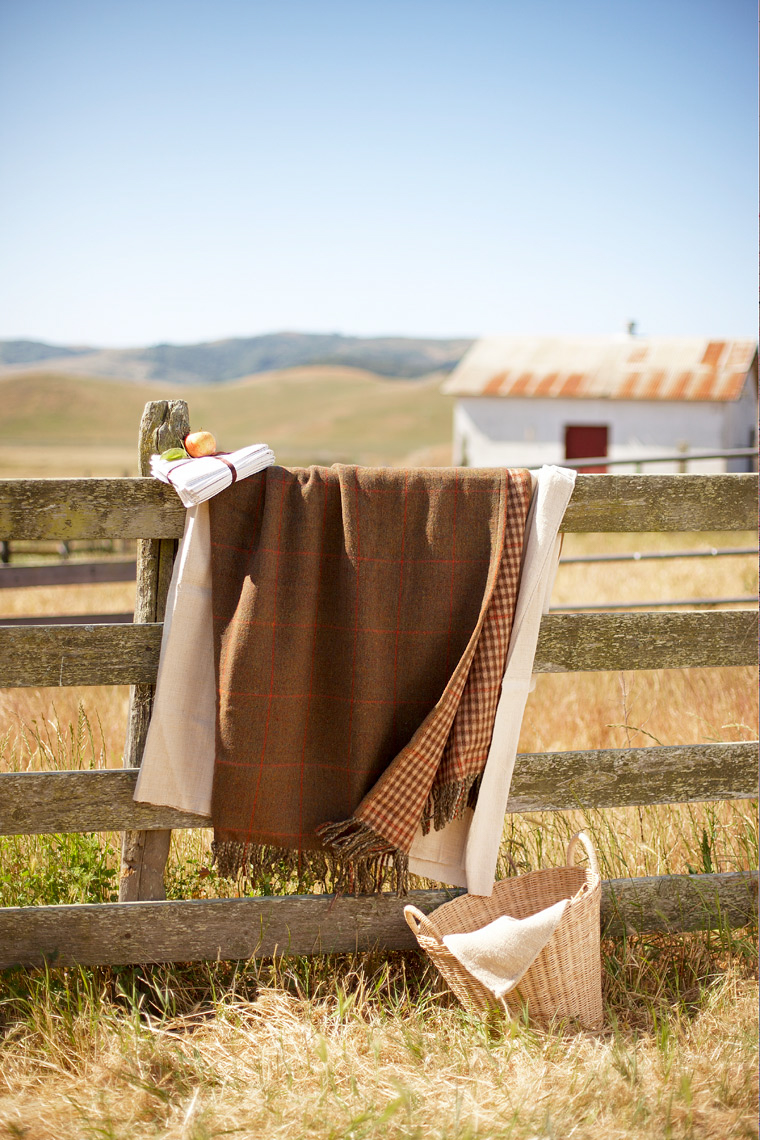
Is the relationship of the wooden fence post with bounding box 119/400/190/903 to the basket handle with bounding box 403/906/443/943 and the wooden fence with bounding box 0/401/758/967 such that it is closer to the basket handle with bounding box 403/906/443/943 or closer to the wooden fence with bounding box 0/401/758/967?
the wooden fence with bounding box 0/401/758/967

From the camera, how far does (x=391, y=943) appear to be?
2.71m

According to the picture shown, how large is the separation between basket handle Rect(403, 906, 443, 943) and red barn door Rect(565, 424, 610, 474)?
72.7 feet

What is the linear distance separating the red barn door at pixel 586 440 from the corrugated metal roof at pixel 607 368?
947 mm

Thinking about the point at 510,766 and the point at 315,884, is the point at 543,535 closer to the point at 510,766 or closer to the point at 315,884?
the point at 510,766

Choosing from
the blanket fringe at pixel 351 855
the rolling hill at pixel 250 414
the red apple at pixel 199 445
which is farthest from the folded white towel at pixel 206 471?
the rolling hill at pixel 250 414

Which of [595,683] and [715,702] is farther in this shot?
[595,683]

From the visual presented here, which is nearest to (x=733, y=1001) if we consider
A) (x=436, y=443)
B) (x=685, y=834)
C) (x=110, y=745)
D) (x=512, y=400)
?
(x=685, y=834)

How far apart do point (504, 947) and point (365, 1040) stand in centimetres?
46

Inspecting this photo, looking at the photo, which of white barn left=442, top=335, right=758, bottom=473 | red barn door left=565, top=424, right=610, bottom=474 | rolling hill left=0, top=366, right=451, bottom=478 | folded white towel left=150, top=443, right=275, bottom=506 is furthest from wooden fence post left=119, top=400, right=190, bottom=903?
rolling hill left=0, top=366, right=451, bottom=478

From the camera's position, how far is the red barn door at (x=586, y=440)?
77.3 ft

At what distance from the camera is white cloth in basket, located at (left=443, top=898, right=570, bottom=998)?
2.38m

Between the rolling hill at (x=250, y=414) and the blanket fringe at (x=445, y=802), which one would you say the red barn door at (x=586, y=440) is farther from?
the rolling hill at (x=250, y=414)

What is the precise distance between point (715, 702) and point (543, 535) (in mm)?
2848

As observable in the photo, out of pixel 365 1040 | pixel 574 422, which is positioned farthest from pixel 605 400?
pixel 365 1040
